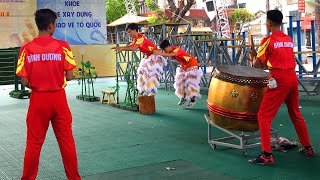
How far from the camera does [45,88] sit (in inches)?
148

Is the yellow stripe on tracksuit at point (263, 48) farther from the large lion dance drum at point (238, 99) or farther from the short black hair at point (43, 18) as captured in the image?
the short black hair at point (43, 18)

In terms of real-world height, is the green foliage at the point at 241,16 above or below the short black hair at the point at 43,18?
above

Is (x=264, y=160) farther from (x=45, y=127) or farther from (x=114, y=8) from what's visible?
(x=114, y=8)

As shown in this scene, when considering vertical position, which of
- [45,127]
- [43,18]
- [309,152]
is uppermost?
[43,18]

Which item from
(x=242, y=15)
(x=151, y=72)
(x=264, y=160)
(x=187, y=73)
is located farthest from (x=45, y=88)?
(x=242, y=15)

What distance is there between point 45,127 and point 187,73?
540 cm

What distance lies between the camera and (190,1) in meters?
20.2

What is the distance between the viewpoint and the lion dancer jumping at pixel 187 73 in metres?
8.93

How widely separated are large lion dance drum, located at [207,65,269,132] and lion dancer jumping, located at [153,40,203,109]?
3607mm

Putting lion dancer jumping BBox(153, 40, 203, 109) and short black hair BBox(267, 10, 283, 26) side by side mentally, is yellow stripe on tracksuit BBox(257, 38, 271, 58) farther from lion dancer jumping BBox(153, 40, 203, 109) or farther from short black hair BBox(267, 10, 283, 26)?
lion dancer jumping BBox(153, 40, 203, 109)

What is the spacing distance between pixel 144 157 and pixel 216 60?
6.79 meters

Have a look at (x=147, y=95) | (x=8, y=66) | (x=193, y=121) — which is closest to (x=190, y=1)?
(x=8, y=66)

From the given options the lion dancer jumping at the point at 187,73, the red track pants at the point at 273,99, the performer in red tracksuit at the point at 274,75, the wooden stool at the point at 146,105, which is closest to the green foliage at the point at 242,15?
the lion dancer jumping at the point at 187,73

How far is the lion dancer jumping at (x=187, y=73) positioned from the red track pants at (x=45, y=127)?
5126mm
